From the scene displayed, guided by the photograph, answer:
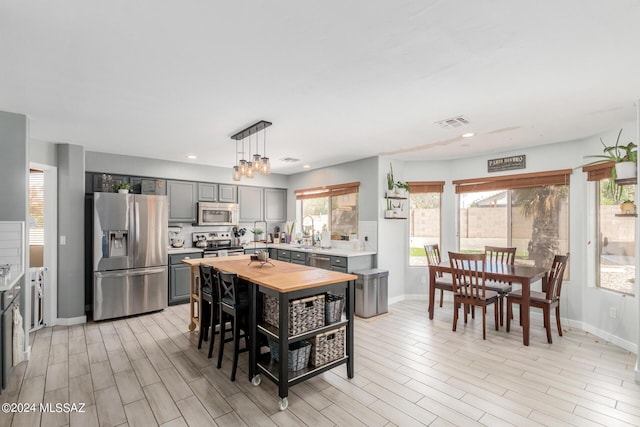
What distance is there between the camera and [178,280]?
5.04 meters

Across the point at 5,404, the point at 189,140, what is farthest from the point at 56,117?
the point at 5,404

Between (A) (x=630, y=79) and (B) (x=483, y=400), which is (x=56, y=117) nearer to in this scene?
(B) (x=483, y=400)

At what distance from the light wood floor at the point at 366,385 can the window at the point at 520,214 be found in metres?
1.22

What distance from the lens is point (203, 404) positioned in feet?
7.75

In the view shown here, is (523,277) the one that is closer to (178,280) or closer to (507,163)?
(507,163)

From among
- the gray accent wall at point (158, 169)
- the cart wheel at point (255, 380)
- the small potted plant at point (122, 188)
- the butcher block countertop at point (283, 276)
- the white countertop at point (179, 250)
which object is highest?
the gray accent wall at point (158, 169)

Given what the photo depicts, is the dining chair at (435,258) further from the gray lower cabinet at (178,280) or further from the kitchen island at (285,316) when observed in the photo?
the gray lower cabinet at (178,280)

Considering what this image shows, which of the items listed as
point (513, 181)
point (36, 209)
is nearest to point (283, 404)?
point (513, 181)

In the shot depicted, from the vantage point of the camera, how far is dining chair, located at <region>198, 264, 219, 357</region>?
10.2 feet

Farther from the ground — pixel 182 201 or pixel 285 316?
pixel 182 201

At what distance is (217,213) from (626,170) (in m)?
5.65

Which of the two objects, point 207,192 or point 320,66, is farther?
point 207,192

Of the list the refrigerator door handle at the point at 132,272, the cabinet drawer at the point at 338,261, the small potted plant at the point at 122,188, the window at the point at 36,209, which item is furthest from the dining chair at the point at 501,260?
the window at the point at 36,209

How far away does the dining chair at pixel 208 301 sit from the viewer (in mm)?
3117
